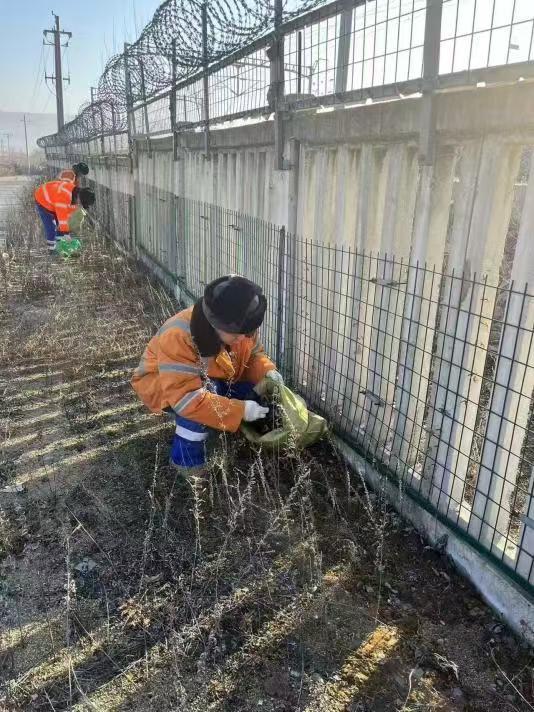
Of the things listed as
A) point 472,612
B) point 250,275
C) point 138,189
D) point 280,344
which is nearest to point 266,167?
point 250,275

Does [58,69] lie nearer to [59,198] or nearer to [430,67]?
[59,198]

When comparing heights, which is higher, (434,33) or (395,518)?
(434,33)

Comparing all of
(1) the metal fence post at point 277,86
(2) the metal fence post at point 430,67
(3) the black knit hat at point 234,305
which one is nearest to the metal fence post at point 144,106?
(1) the metal fence post at point 277,86

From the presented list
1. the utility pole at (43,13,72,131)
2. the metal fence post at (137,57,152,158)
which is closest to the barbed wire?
the metal fence post at (137,57,152,158)

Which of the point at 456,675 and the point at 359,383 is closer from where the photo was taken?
the point at 456,675

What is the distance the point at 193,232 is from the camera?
6.83m

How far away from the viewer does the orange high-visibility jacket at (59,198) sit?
995cm

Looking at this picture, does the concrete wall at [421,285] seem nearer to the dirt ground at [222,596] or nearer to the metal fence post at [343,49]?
the metal fence post at [343,49]

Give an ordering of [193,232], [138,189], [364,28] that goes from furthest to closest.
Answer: [138,189]
[193,232]
[364,28]

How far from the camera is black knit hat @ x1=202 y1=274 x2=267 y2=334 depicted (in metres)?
2.90

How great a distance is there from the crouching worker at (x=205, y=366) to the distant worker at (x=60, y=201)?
749 centimetres

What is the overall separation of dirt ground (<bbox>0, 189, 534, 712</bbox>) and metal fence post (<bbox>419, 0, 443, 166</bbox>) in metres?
1.71

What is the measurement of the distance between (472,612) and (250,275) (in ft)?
11.0

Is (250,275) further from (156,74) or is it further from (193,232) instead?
(156,74)
